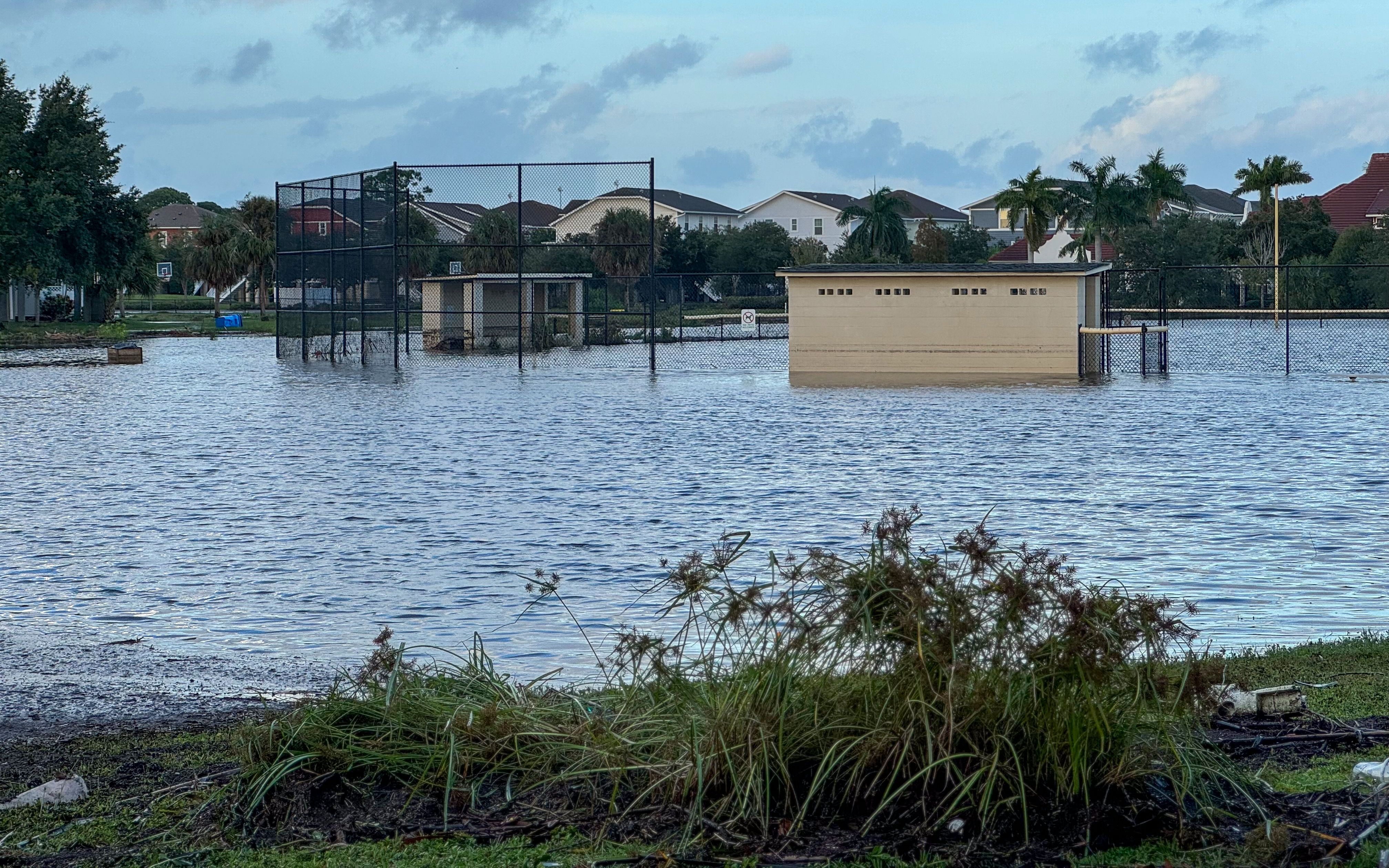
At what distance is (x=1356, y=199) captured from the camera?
10081cm

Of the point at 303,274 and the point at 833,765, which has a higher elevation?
the point at 303,274

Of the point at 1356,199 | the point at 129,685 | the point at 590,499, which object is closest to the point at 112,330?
the point at 590,499

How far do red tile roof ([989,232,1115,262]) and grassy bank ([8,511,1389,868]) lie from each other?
291ft

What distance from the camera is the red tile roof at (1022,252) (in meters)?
94.2

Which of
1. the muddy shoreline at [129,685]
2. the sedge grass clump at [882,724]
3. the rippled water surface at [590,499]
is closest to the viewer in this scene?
the sedge grass clump at [882,724]

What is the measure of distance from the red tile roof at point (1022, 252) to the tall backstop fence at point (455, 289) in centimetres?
4026

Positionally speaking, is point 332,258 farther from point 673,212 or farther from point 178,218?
point 178,218

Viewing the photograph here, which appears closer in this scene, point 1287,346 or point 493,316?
point 1287,346

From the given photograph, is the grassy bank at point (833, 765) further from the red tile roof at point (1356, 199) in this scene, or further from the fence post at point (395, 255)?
the red tile roof at point (1356, 199)

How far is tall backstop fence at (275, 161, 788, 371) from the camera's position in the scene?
38750mm

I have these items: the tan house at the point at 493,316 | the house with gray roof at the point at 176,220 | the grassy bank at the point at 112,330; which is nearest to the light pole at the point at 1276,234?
the tan house at the point at 493,316

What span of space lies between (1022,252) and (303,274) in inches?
2892

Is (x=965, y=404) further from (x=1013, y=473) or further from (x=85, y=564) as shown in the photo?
(x=85, y=564)

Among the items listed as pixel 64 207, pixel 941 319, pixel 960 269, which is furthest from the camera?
pixel 64 207
